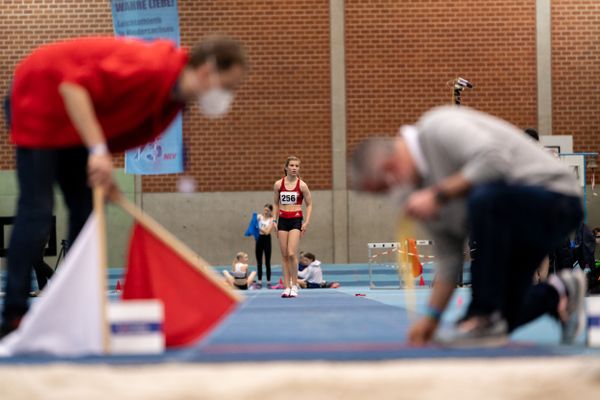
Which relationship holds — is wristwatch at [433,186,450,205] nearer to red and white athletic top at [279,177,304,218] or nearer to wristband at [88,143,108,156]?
wristband at [88,143,108,156]

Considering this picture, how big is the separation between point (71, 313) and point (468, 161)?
1.49 metres

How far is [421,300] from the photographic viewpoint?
8383 millimetres

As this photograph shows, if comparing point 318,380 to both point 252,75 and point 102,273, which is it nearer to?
point 102,273

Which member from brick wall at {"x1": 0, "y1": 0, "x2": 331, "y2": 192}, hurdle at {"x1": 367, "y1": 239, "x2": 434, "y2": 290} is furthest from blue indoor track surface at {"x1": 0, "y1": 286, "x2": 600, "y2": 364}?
brick wall at {"x1": 0, "y1": 0, "x2": 331, "y2": 192}

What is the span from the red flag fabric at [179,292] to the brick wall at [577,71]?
43.7ft

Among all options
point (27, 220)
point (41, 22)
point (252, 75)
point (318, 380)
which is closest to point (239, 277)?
point (252, 75)

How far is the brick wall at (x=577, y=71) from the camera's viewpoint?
1583cm

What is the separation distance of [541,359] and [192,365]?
44.6 inches

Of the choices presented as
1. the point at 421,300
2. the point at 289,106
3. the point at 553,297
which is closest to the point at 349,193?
the point at 289,106

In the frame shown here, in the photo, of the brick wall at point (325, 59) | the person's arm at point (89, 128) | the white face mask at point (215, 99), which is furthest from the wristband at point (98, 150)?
the brick wall at point (325, 59)

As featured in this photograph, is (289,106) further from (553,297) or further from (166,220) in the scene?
(553,297)

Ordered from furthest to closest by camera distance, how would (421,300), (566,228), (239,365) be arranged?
(421,300)
(566,228)
(239,365)

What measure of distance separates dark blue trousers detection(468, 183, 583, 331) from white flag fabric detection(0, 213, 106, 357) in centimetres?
135

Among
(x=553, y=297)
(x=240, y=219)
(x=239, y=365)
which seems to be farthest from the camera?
(x=240, y=219)
